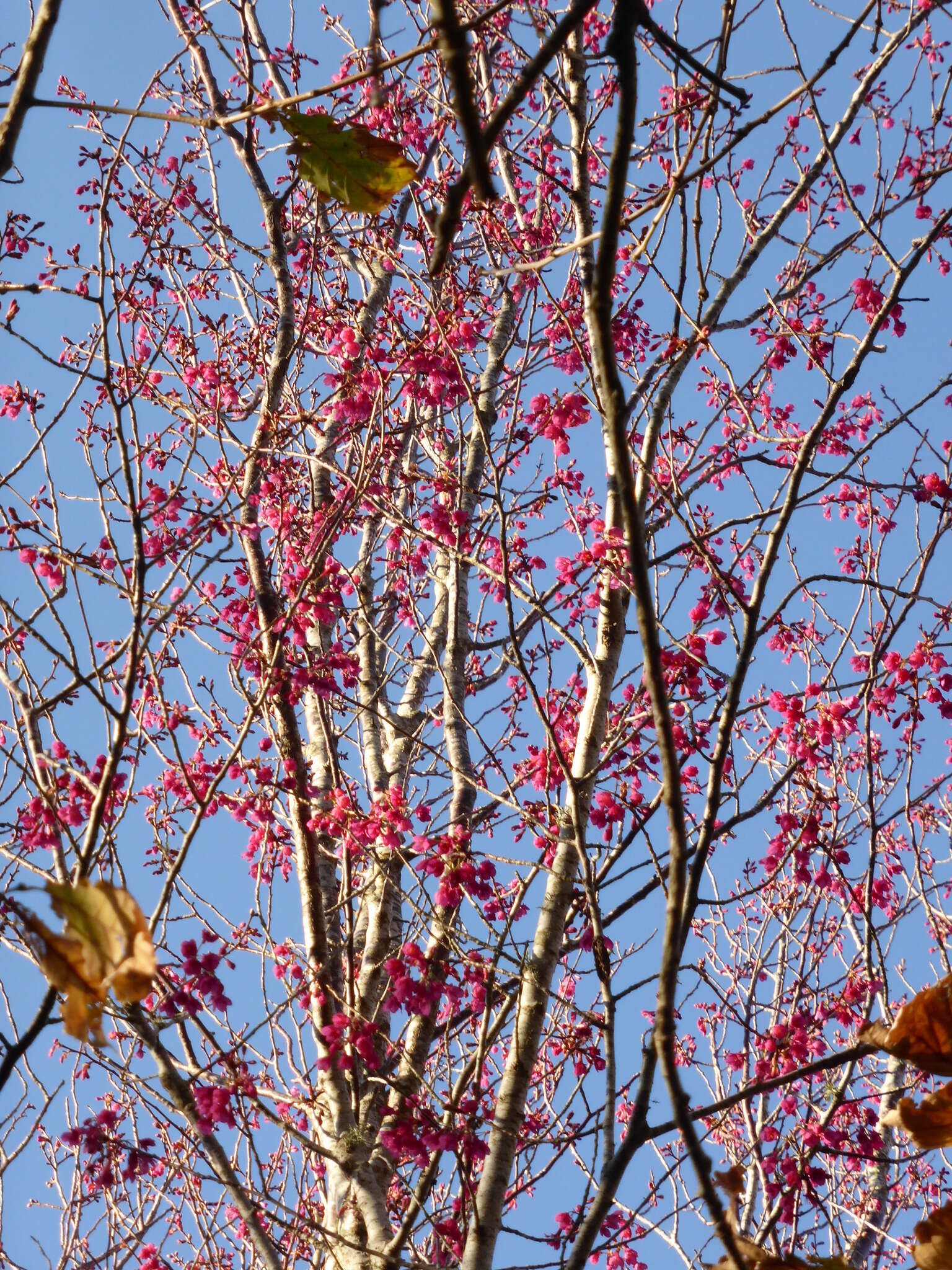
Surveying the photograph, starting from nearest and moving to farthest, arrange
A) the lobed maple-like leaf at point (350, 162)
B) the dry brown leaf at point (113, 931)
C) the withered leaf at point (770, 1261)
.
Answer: the dry brown leaf at point (113, 931) → the withered leaf at point (770, 1261) → the lobed maple-like leaf at point (350, 162)

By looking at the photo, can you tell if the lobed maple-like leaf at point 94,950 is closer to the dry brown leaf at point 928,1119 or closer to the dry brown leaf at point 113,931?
the dry brown leaf at point 113,931

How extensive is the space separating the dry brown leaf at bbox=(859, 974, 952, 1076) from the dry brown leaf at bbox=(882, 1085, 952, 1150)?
0.17 feet

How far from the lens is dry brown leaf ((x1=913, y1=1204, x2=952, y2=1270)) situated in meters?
1.11

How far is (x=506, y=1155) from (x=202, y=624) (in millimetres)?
2333

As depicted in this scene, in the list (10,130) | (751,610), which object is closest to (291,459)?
(751,610)

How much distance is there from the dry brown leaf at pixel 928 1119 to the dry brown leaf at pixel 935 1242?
0.06 metres

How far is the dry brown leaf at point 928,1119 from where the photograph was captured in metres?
1.14

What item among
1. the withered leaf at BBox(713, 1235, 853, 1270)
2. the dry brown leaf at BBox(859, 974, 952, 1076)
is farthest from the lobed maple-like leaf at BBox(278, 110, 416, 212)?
the withered leaf at BBox(713, 1235, 853, 1270)

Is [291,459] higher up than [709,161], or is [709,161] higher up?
[291,459]

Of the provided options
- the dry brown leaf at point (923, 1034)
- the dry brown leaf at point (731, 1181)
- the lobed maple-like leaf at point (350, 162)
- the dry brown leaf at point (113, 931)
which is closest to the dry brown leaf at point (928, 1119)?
the dry brown leaf at point (923, 1034)

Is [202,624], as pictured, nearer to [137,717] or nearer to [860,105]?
[137,717]

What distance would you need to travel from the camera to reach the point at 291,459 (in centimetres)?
556

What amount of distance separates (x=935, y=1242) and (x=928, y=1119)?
11 centimetres

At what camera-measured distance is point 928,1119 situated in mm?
1149
